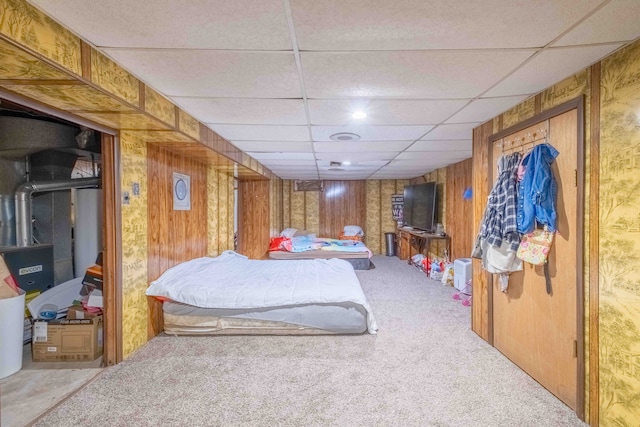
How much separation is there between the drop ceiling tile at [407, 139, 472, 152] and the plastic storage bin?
5.43 ft

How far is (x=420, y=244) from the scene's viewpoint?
6.54 meters

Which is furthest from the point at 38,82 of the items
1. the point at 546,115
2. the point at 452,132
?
the point at 452,132

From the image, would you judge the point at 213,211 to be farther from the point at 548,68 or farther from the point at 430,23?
the point at 548,68

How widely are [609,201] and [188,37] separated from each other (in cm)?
233

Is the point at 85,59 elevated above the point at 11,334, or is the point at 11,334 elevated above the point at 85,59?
the point at 85,59

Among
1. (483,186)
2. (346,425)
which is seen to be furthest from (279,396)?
(483,186)

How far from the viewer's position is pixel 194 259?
3773 millimetres

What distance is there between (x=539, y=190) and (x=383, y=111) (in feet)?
4.07

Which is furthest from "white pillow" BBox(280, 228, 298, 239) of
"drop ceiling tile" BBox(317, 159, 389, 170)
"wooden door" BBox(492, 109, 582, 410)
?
"wooden door" BBox(492, 109, 582, 410)

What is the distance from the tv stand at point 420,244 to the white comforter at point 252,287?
2.44 m

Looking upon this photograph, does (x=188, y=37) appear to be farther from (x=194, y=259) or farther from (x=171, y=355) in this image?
(x=194, y=259)

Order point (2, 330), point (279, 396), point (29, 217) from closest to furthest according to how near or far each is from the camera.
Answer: point (279, 396) → point (2, 330) → point (29, 217)

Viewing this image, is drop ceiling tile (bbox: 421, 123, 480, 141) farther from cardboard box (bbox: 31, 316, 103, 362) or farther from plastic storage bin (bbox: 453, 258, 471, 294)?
cardboard box (bbox: 31, 316, 103, 362)

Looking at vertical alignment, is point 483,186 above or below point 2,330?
above
